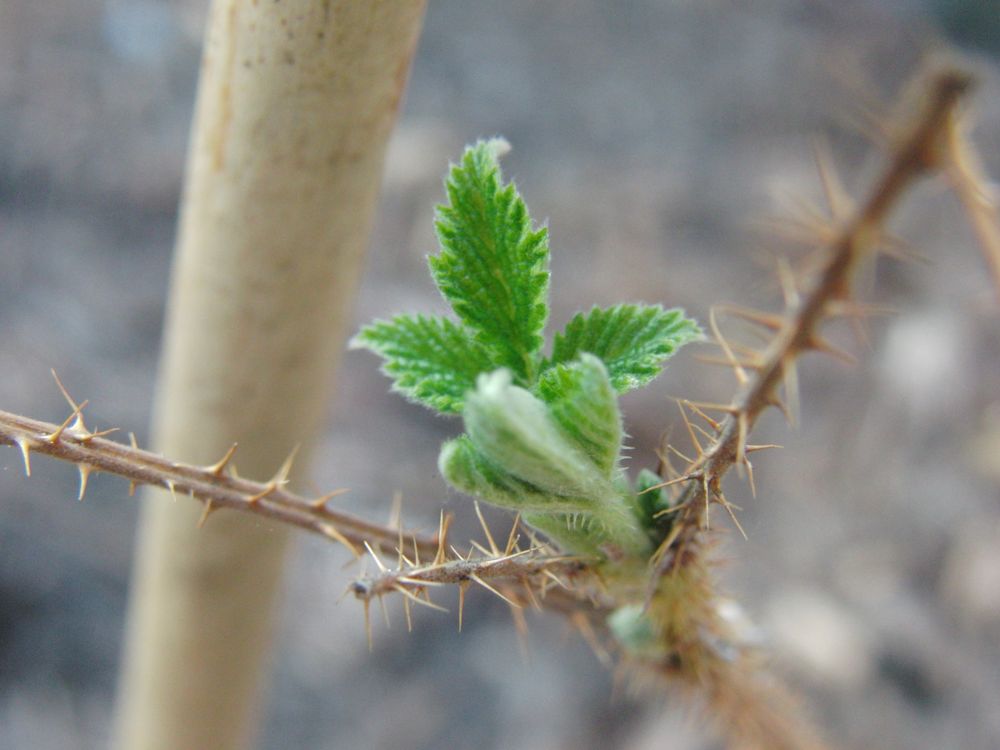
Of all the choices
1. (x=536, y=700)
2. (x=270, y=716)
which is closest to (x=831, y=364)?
(x=536, y=700)

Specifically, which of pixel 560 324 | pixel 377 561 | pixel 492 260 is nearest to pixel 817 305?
pixel 492 260

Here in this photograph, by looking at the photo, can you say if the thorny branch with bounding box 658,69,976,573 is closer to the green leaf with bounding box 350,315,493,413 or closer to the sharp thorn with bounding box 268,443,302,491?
the green leaf with bounding box 350,315,493,413

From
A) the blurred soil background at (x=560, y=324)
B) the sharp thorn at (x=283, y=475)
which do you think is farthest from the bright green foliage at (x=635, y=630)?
the blurred soil background at (x=560, y=324)

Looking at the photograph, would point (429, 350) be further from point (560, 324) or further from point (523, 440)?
point (560, 324)

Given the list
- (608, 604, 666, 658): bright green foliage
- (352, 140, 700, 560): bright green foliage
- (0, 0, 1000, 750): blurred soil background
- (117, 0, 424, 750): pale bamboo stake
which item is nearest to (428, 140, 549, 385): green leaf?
(352, 140, 700, 560): bright green foliage

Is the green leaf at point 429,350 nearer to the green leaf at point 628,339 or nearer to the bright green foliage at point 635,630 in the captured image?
the green leaf at point 628,339

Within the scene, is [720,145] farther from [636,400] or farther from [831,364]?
[636,400]
